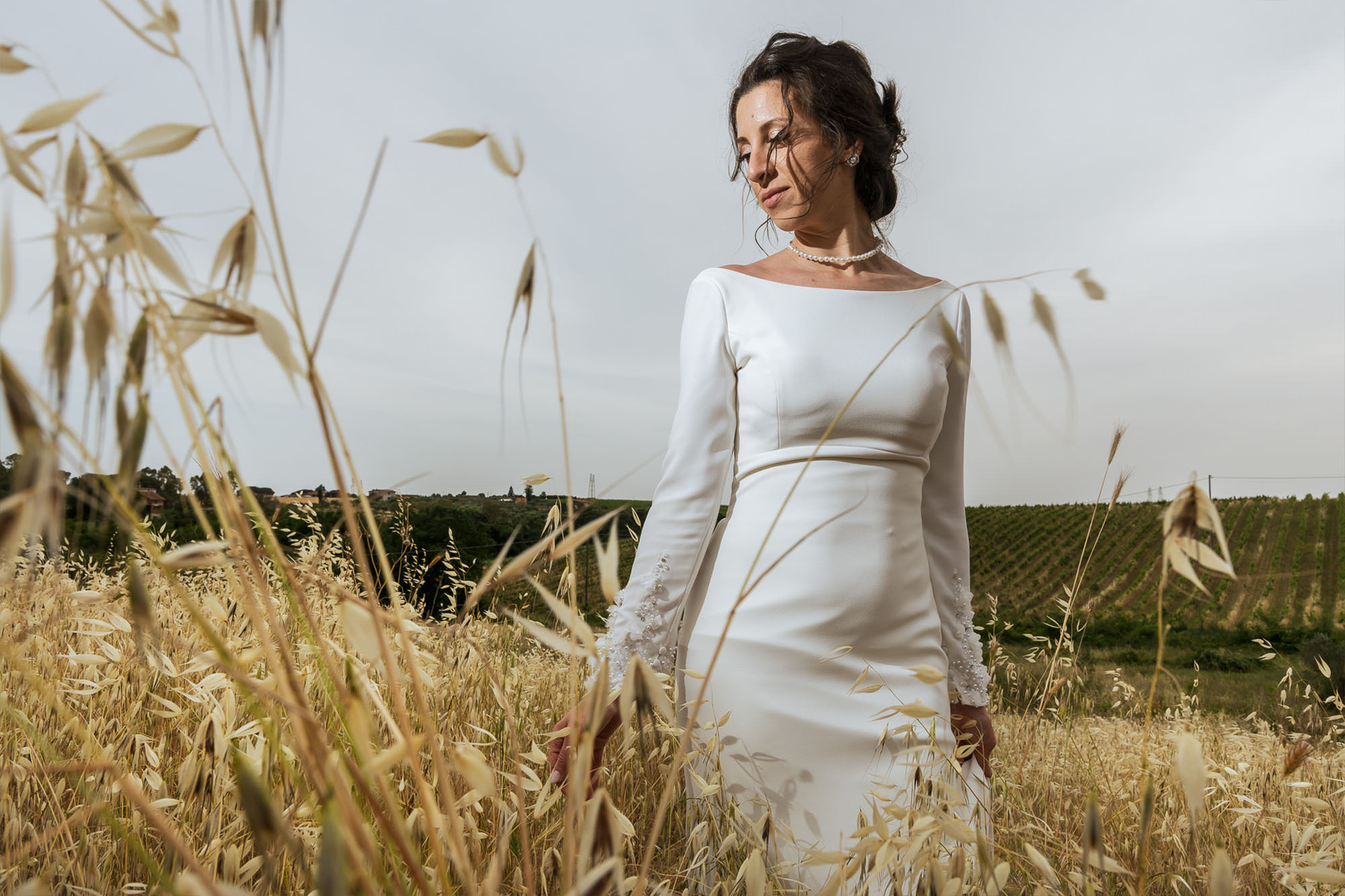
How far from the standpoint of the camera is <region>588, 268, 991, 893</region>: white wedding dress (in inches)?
53.6

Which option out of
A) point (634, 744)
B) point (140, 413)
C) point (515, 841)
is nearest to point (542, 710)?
point (634, 744)

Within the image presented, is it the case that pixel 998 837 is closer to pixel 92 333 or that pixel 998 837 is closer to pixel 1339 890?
pixel 1339 890

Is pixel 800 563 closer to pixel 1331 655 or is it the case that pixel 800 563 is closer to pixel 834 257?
pixel 834 257

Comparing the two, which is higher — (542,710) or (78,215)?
(78,215)

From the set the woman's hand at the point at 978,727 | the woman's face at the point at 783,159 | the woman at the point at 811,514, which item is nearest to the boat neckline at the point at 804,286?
the woman at the point at 811,514

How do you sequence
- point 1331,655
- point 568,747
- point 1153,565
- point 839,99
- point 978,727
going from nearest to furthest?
1. point 568,747
2. point 978,727
3. point 839,99
4. point 1331,655
5. point 1153,565

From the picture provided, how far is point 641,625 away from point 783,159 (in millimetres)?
1049

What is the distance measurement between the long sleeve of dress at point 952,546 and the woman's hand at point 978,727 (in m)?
0.02

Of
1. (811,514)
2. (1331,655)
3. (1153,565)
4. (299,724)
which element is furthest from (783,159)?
(1153,565)

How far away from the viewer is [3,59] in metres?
0.47

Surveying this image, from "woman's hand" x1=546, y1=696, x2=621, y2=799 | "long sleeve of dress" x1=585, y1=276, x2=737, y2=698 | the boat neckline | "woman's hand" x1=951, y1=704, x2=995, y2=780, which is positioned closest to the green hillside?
"woman's hand" x1=951, y1=704, x2=995, y2=780

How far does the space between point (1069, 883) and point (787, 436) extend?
2.75 ft

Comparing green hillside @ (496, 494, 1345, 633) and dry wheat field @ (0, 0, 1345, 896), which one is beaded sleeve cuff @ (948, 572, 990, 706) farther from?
green hillside @ (496, 494, 1345, 633)

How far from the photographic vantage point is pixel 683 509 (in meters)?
1.43
